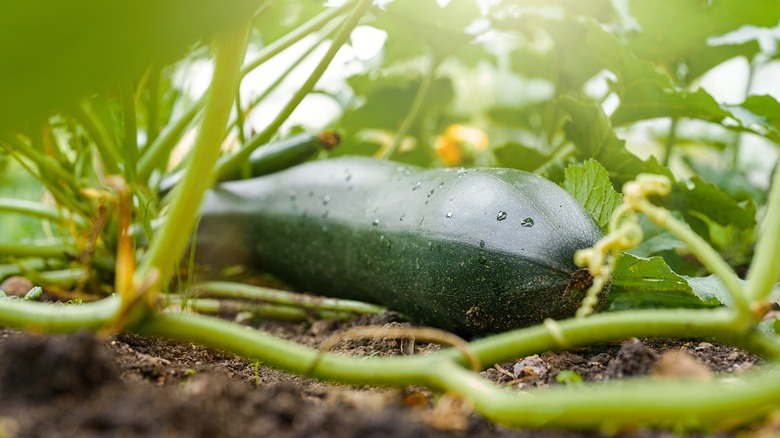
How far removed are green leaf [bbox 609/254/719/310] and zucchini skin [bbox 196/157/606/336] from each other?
0.10m

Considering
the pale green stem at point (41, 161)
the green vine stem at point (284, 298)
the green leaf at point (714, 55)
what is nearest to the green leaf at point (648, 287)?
the green vine stem at point (284, 298)

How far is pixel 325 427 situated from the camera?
677 millimetres

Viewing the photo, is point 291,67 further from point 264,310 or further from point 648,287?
point 648,287

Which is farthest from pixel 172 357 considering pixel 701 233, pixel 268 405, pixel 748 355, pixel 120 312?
pixel 701 233

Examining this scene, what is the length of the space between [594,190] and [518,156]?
51cm

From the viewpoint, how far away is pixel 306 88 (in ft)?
4.83

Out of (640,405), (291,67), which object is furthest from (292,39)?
(640,405)

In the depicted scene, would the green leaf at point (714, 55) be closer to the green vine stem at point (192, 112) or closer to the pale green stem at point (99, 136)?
the green vine stem at point (192, 112)

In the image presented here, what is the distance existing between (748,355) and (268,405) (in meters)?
0.73

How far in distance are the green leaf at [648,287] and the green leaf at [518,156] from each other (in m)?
0.46

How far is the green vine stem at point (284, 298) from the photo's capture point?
1527 mm

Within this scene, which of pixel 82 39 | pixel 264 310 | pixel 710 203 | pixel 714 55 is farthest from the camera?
pixel 714 55

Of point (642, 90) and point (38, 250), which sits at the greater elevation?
point (642, 90)

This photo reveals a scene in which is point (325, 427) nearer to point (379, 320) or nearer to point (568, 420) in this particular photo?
point (568, 420)
